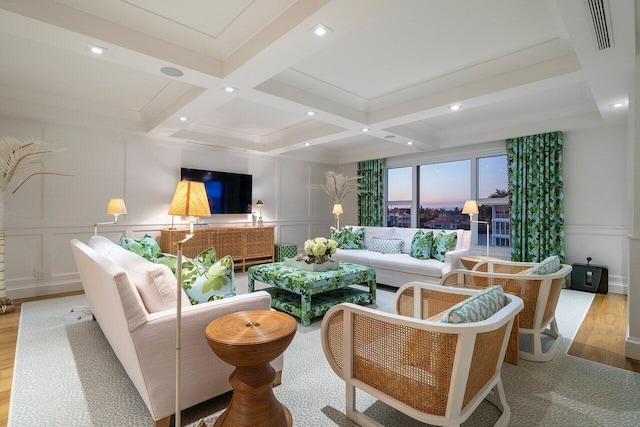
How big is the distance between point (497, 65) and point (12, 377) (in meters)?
4.63

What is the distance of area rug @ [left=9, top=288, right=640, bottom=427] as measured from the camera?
168 cm

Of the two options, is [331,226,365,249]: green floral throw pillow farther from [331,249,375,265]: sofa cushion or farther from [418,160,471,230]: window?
[418,160,471,230]: window

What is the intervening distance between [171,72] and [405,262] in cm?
343

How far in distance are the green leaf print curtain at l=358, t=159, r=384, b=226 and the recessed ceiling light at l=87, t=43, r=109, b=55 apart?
529cm

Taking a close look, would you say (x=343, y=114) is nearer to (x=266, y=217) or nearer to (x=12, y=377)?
(x=266, y=217)

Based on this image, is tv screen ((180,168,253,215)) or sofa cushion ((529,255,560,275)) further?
tv screen ((180,168,253,215))

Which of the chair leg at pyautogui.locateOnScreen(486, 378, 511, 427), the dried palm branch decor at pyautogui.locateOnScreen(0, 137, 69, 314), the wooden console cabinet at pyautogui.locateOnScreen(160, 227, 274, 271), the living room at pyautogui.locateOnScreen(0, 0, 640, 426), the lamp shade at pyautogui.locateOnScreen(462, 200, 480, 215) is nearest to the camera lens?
the chair leg at pyautogui.locateOnScreen(486, 378, 511, 427)

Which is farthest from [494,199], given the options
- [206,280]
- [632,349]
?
[206,280]

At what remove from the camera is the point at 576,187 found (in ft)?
15.0

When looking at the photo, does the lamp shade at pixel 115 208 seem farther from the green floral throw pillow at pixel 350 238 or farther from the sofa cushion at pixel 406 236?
the sofa cushion at pixel 406 236

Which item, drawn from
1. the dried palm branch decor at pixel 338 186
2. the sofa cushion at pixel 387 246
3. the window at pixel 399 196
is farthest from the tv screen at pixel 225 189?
the window at pixel 399 196

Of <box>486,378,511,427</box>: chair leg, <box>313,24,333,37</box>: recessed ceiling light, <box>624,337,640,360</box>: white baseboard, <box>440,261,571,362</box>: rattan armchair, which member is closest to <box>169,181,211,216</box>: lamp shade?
<box>313,24,333,37</box>: recessed ceiling light

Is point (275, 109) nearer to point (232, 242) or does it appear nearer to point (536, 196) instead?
point (232, 242)

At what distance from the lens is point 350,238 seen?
5340 millimetres
